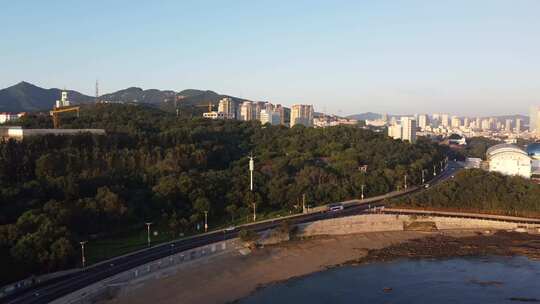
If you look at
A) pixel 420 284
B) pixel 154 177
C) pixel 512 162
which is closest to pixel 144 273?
pixel 420 284

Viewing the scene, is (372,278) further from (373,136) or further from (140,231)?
(373,136)

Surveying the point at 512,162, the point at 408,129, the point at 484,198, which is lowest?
the point at 484,198

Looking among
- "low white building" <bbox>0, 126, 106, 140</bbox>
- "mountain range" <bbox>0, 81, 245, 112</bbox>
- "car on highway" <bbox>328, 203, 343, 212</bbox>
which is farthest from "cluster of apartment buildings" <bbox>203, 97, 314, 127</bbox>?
"car on highway" <bbox>328, 203, 343, 212</bbox>

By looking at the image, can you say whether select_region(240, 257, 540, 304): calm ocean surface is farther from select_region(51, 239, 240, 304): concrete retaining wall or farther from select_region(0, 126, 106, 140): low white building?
select_region(0, 126, 106, 140): low white building

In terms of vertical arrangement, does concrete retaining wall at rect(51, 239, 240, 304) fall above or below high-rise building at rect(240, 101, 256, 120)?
below

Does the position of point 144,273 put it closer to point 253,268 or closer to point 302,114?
point 253,268
